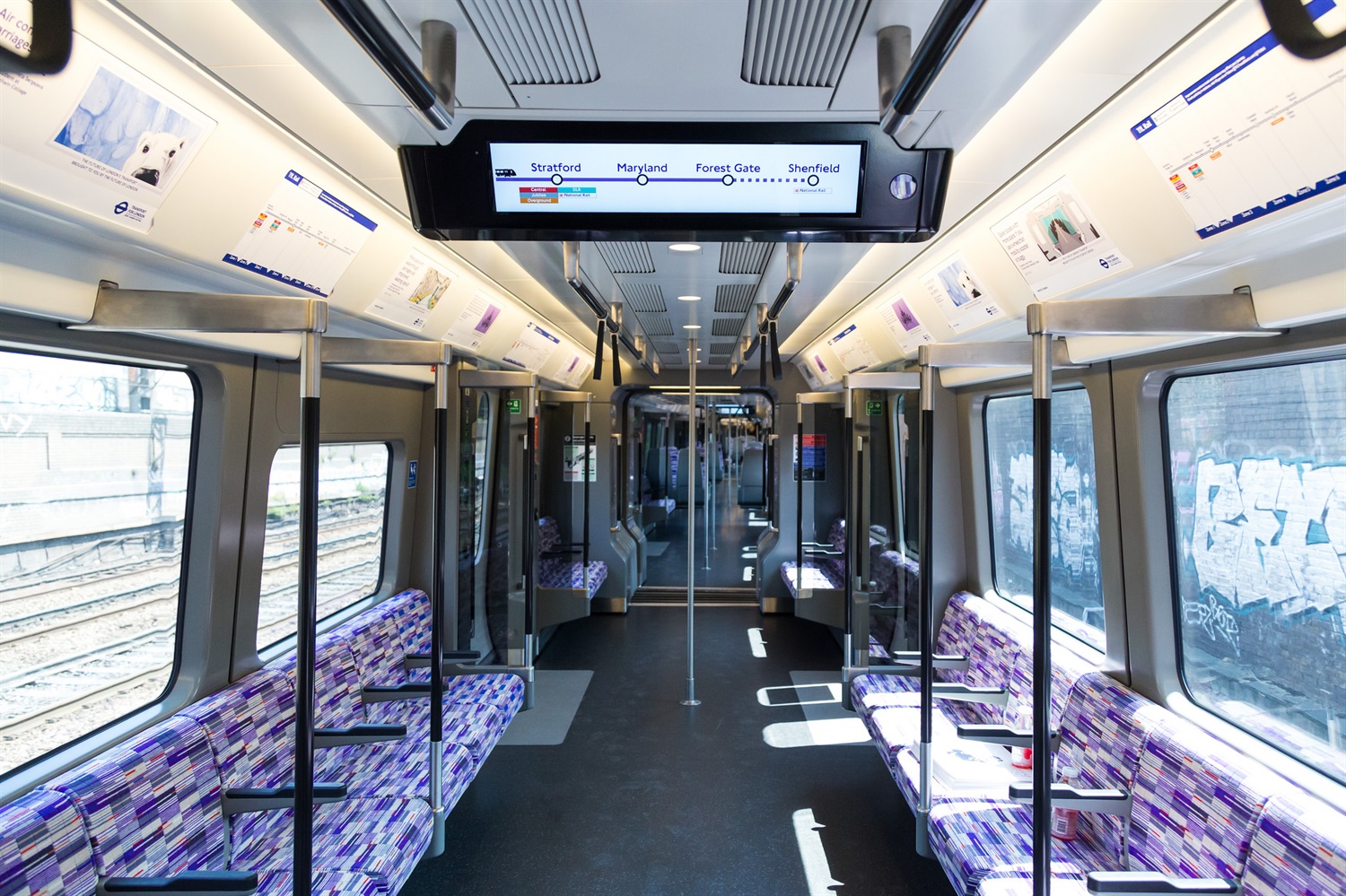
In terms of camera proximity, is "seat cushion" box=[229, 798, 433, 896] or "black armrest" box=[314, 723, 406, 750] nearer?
"seat cushion" box=[229, 798, 433, 896]

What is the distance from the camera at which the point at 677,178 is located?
185cm

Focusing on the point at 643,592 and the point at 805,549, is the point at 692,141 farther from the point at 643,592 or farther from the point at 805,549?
the point at 643,592

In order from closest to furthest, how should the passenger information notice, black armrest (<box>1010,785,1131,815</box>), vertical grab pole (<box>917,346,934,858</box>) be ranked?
the passenger information notice → black armrest (<box>1010,785,1131,815</box>) → vertical grab pole (<box>917,346,934,858</box>)

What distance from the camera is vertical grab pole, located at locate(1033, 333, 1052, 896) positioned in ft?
6.24

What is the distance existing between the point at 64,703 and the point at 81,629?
24cm

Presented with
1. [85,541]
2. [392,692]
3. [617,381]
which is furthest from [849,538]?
[85,541]

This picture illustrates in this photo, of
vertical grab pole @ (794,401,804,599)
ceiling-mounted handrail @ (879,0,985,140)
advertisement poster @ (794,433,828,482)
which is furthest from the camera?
advertisement poster @ (794,433,828,482)

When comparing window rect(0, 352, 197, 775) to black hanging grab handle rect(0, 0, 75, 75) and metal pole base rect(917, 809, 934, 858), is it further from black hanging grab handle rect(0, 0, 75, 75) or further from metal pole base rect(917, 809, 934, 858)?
metal pole base rect(917, 809, 934, 858)

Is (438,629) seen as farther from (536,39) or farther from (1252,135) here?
(1252,135)

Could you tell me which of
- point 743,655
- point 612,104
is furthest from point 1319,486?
point 743,655

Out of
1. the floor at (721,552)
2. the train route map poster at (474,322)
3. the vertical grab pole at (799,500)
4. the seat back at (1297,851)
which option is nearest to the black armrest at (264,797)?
the train route map poster at (474,322)

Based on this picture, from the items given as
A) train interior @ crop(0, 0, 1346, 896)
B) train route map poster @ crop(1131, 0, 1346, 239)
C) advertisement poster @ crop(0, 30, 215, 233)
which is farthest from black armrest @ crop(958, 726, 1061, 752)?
advertisement poster @ crop(0, 30, 215, 233)

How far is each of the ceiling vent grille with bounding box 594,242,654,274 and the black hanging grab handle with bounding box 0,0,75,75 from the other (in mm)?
2203

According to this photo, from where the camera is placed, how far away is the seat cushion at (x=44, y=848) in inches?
75.5
